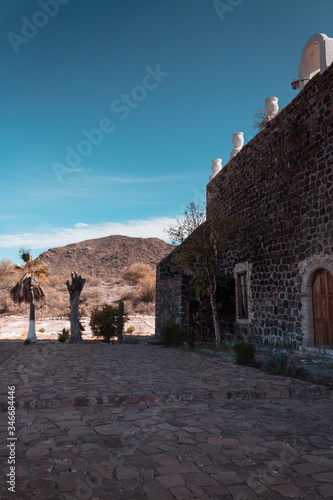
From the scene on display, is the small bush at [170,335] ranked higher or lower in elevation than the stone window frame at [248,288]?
lower

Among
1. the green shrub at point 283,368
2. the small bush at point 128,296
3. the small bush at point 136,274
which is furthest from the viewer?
the small bush at point 136,274

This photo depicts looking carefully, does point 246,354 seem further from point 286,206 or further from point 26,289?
point 26,289

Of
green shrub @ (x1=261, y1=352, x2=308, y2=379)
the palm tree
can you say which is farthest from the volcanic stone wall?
the palm tree

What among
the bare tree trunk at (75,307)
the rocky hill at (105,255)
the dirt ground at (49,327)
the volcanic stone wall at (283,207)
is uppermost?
the rocky hill at (105,255)

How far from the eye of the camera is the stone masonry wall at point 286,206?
9.46 metres

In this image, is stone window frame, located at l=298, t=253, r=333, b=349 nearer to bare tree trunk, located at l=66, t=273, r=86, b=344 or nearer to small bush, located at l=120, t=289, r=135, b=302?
bare tree trunk, located at l=66, t=273, r=86, b=344

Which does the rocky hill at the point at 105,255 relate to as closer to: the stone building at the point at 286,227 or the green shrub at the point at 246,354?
the stone building at the point at 286,227

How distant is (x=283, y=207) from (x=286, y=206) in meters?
0.15

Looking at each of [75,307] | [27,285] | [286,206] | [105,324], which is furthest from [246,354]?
[27,285]

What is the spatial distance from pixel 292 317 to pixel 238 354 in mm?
2667

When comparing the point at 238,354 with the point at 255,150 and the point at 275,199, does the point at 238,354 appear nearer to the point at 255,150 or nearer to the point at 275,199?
the point at 275,199

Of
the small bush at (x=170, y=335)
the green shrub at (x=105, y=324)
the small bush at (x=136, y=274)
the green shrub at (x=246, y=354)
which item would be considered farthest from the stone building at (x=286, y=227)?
the small bush at (x=136, y=274)

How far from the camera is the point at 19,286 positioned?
58.0ft

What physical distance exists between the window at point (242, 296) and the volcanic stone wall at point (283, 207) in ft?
1.30
